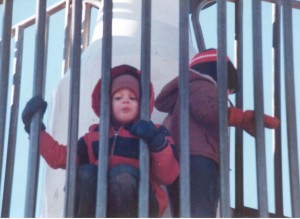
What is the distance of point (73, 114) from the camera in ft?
12.6

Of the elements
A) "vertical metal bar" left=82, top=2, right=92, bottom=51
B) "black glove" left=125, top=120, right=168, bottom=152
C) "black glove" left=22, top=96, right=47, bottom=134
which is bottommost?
"black glove" left=125, top=120, right=168, bottom=152

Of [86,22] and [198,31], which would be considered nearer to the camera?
[198,31]

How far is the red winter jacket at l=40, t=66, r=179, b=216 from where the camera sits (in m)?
→ 4.08

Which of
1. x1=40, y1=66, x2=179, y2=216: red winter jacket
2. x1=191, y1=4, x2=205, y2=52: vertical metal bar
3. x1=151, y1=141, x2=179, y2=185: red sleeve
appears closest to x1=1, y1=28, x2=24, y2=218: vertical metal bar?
x1=40, y1=66, x2=179, y2=216: red winter jacket

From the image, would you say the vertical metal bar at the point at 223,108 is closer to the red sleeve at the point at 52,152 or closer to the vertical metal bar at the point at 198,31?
the red sleeve at the point at 52,152

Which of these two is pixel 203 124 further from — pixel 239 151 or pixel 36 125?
pixel 36 125

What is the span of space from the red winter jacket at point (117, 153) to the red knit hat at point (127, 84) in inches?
2.7

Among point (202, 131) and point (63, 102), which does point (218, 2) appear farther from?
point (63, 102)

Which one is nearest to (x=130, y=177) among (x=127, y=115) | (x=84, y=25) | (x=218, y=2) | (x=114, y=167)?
(x=114, y=167)

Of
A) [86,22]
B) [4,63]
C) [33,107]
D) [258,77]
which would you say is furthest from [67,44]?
[258,77]

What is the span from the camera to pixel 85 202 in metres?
3.95

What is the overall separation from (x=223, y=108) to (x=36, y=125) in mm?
663

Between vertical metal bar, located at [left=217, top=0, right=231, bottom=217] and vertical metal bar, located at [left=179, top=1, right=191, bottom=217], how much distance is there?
0.12 metres

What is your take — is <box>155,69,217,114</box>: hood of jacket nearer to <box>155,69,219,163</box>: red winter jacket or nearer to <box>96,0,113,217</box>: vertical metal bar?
<box>155,69,219,163</box>: red winter jacket
